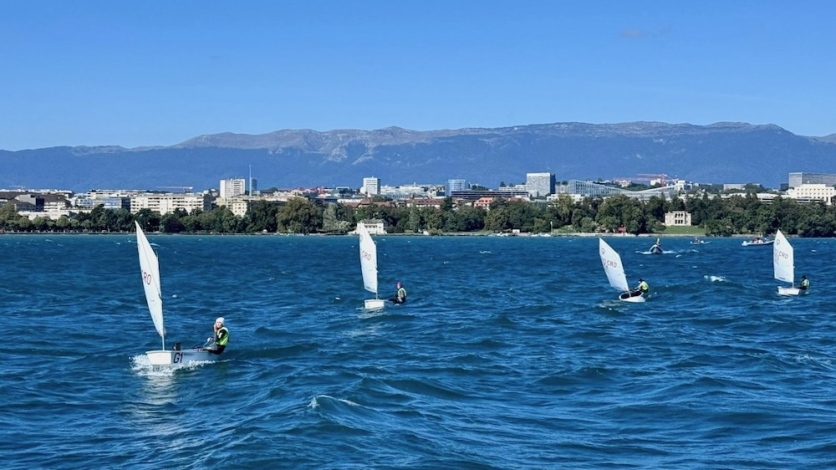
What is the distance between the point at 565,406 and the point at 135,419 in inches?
408

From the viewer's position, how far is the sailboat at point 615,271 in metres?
63.4

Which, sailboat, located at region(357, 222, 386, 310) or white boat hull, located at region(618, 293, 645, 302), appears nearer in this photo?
sailboat, located at region(357, 222, 386, 310)

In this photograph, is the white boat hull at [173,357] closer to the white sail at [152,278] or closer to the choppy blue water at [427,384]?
the choppy blue water at [427,384]

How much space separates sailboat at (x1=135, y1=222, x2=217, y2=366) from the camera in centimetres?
3659

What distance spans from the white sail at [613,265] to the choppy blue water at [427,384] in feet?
6.46

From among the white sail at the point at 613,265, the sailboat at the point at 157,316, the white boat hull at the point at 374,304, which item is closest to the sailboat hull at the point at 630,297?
the white sail at the point at 613,265

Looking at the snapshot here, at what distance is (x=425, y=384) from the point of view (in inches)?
1344

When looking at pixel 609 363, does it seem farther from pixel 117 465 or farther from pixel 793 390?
pixel 117 465

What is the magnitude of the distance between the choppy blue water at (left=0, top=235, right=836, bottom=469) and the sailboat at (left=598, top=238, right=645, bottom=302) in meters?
1.44

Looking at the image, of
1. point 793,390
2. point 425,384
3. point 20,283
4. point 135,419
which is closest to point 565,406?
point 425,384

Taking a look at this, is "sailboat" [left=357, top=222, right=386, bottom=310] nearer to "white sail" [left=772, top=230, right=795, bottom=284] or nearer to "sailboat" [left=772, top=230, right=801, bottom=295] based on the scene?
"sailboat" [left=772, top=230, right=801, bottom=295]

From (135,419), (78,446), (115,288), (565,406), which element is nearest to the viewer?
(78,446)

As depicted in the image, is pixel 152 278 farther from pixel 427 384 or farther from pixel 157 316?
pixel 427 384

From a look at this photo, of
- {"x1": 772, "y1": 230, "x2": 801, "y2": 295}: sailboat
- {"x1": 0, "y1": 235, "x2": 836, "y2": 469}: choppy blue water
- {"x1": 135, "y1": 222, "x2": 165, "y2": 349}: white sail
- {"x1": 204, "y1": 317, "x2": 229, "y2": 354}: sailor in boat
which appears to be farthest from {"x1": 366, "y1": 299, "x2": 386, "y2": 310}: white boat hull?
{"x1": 772, "y1": 230, "x2": 801, "y2": 295}: sailboat
